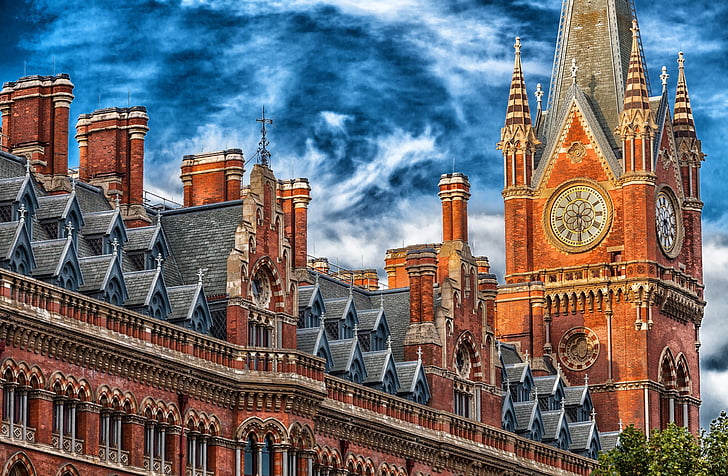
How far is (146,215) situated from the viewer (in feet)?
274

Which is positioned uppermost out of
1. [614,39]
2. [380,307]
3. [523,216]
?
[614,39]

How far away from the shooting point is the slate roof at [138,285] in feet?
243

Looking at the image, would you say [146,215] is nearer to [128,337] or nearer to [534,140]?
[128,337]

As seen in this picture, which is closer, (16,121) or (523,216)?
(16,121)

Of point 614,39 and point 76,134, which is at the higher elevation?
point 614,39

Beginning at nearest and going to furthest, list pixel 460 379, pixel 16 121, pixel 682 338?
1. pixel 16 121
2. pixel 460 379
3. pixel 682 338

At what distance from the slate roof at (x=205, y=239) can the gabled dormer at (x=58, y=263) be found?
30.5 feet

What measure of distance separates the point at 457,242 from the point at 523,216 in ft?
78.5

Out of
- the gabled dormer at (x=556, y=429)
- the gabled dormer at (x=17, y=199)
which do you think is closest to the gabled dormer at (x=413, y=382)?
the gabled dormer at (x=556, y=429)

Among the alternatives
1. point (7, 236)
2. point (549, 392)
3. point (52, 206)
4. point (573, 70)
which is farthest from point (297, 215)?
point (573, 70)

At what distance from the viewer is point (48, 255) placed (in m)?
71.2

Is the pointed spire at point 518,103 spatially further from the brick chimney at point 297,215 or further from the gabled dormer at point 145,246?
the gabled dormer at point 145,246

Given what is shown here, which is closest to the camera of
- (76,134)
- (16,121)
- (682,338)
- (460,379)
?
(16,121)

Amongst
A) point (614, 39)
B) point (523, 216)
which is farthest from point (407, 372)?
point (614, 39)
